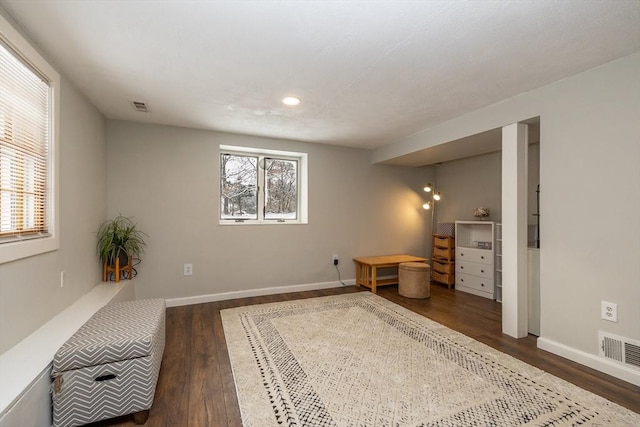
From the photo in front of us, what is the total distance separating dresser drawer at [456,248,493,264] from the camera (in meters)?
3.93

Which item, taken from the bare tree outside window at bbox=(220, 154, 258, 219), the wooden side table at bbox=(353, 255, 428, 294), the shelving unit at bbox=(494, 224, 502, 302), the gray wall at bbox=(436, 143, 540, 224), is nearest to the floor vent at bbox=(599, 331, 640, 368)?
the shelving unit at bbox=(494, 224, 502, 302)

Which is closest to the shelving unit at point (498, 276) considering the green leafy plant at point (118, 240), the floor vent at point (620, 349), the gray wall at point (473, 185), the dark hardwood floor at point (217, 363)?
the dark hardwood floor at point (217, 363)

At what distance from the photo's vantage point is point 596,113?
83.4 inches

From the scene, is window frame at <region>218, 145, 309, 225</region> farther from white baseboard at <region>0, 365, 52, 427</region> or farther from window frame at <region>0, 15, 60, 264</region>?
white baseboard at <region>0, 365, 52, 427</region>

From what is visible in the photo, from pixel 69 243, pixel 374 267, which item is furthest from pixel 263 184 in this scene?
pixel 69 243

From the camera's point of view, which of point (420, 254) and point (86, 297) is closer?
point (86, 297)

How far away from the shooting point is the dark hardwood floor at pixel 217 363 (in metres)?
1.65

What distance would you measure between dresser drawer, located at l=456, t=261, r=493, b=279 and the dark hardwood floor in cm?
39

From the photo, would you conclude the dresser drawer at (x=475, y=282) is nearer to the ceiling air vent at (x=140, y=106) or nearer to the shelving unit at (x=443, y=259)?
the shelving unit at (x=443, y=259)

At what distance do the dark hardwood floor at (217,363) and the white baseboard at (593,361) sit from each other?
46 millimetres

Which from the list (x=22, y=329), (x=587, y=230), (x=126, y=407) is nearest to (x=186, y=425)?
(x=126, y=407)

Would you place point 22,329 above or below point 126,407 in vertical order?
above

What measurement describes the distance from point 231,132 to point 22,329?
282cm

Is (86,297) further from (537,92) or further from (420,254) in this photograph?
(420,254)
